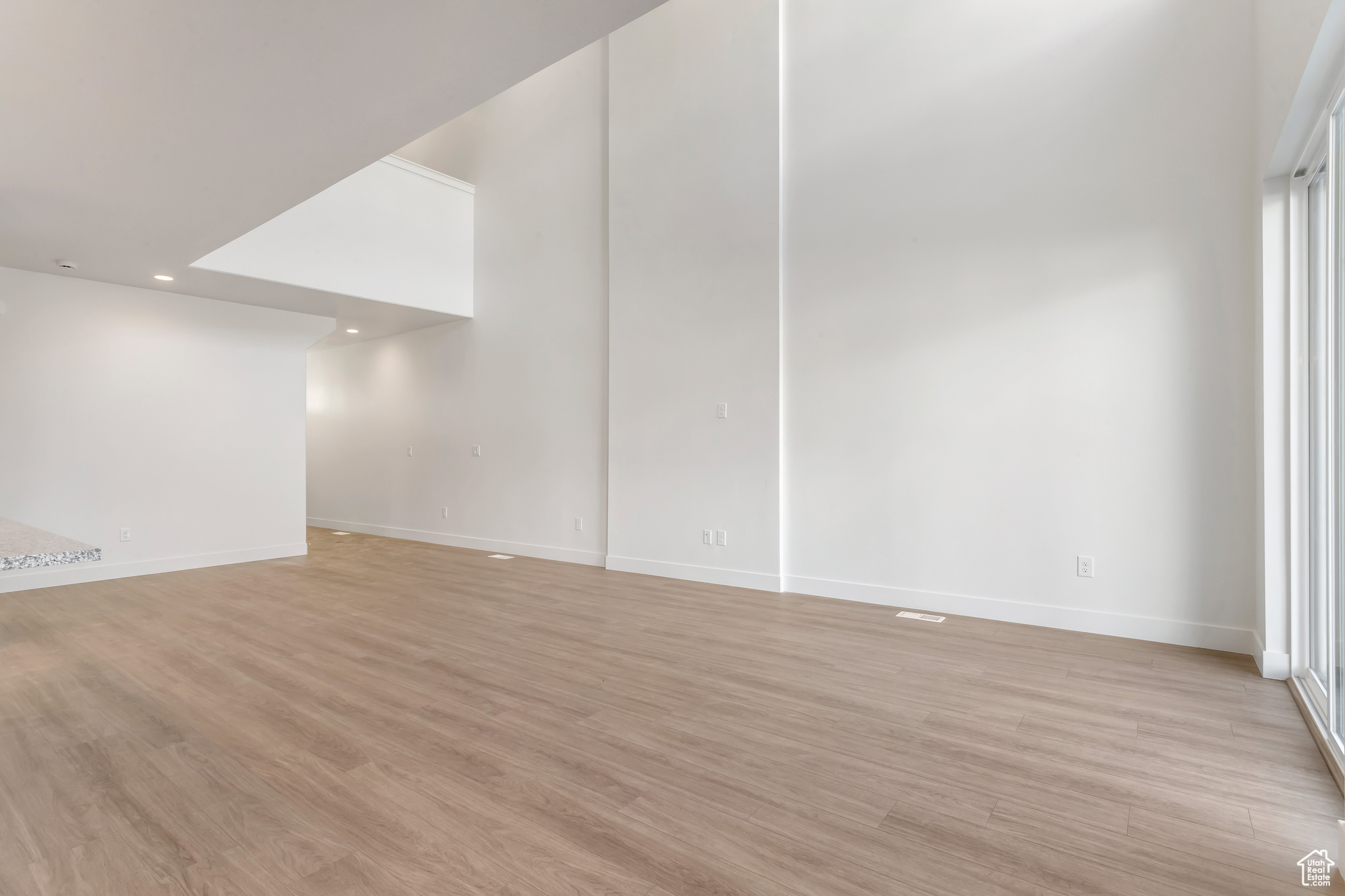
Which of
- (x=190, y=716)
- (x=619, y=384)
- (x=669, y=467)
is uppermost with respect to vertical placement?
(x=619, y=384)

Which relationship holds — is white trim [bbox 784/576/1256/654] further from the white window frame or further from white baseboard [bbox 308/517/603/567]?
white baseboard [bbox 308/517/603/567]

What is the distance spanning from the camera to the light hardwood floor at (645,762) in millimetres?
1652

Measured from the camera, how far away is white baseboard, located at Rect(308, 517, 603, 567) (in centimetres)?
614

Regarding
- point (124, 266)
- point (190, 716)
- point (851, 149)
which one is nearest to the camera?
point (190, 716)

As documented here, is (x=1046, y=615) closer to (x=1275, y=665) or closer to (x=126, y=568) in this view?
(x=1275, y=665)

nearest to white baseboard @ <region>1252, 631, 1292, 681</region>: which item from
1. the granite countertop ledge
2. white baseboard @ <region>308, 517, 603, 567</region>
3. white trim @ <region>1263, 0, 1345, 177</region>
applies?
white trim @ <region>1263, 0, 1345, 177</region>

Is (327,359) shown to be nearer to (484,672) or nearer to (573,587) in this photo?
(573,587)

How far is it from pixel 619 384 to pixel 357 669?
326cm

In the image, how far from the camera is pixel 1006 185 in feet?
13.1

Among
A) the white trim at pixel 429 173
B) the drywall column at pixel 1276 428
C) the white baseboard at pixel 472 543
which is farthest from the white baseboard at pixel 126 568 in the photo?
the drywall column at pixel 1276 428

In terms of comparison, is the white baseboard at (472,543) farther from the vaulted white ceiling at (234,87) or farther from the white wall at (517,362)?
the vaulted white ceiling at (234,87)

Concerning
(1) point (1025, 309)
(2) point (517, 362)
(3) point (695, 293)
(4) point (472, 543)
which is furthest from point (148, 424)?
(1) point (1025, 309)

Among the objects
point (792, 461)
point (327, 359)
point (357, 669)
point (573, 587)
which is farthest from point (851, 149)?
point (327, 359)

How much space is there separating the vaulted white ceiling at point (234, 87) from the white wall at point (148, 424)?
203cm
